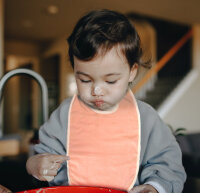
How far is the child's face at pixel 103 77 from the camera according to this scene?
18.3 inches

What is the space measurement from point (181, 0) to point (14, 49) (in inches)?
188

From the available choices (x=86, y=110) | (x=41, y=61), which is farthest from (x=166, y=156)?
(x=41, y=61)

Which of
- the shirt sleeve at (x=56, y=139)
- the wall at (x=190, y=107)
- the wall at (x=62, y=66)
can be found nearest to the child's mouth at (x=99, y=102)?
the shirt sleeve at (x=56, y=139)

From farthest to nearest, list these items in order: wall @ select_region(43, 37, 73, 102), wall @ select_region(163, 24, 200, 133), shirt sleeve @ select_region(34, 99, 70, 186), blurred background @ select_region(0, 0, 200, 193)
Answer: wall @ select_region(43, 37, 73, 102) < wall @ select_region(163, 24, 200, 133) < blurred background @ select_region(0, 0, 200, 193) < shirt sleeve @ select_region(34, 99, 70, 186)

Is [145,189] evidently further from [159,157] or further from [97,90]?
[97,90]

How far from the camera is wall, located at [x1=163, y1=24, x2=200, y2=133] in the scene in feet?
14.5

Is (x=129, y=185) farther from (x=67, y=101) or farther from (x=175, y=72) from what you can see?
(x=175, y=72)

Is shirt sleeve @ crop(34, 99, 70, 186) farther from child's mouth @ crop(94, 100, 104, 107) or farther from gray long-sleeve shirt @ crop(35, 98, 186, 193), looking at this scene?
child's mouth @ crop(94, 100, 104, 107)

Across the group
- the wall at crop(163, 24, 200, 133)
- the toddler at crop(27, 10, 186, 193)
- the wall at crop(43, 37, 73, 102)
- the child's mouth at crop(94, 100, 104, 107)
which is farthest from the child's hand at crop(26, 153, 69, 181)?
the wall at crop(43, 37, 73, 102)

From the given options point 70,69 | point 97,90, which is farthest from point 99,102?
point 70,69

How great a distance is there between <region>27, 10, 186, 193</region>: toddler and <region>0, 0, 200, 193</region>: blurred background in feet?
0.64

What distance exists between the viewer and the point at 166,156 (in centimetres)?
51

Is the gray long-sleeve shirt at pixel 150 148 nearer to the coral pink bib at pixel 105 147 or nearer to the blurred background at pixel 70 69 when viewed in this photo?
the coral pink bib at pixel 105 147

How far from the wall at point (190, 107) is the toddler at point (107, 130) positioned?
3924 mm
